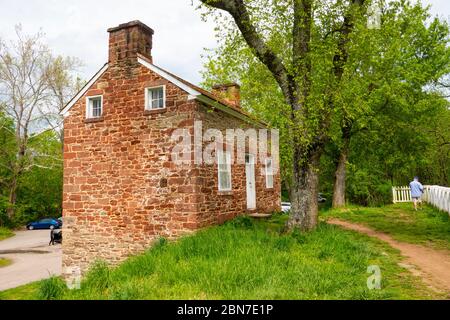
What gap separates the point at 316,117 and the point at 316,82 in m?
1.49

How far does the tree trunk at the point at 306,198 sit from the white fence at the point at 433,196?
678 centimetres

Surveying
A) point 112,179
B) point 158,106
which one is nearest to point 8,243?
point 112,179

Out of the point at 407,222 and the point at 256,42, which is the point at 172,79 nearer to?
the point at 256,42

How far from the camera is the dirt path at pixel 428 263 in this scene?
689cm

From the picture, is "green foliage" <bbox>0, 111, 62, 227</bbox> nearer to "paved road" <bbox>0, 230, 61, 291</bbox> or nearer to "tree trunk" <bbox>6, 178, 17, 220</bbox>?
"tree trunk" <bbox>6, 178, 17, 220</bbox>

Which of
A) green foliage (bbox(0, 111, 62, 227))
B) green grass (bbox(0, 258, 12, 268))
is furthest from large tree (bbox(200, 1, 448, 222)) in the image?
green foliage (bbox(0, 111, 62, 227))

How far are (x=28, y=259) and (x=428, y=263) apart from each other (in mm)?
21896

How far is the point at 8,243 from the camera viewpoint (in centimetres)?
2853

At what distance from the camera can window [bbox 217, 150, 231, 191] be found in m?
13.1

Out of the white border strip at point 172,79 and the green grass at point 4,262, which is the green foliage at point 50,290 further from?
the green grass at point 4,262

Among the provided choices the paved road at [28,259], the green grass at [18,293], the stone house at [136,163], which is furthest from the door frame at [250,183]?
the green grass at [18,293]

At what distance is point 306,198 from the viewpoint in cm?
1109

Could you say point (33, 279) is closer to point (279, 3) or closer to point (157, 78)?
point (157, 78)

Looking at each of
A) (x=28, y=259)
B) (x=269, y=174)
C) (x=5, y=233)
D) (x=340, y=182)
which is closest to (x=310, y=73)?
(x=269, y=174)
